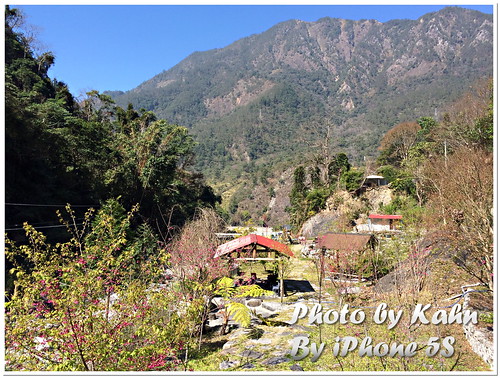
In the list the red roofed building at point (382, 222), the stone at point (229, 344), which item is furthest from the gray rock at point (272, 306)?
the red roofed building at point (382, 222)

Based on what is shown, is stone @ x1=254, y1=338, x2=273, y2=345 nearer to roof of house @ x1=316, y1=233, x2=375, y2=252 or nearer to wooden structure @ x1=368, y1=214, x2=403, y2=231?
roof of house @ x1=316, y1=233, x2=375, y2=252

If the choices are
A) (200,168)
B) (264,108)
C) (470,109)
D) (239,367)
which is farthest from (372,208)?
(264,108)

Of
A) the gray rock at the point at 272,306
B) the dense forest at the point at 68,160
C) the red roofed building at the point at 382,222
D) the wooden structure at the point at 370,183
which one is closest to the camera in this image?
the gray rock at the point at 272,306

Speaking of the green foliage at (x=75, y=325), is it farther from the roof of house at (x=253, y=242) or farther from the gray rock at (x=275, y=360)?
the roof of house at (x=253, y=242)

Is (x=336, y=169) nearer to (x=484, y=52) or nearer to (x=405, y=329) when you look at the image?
(x=405, y=329)

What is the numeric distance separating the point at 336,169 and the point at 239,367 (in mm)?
29444

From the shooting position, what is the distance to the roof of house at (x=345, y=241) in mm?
12959

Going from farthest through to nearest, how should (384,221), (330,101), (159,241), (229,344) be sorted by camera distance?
(330,101) < (384,221) < (159,241) < (229,344)

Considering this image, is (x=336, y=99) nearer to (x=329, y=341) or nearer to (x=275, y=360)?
(x=329, y=341)

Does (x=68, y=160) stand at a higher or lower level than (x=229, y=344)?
higher

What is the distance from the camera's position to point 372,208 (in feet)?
89.6

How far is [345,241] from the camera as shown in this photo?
1346 centimetres

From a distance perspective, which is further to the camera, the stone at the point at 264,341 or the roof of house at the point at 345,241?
the roof of house at the point at 345,241

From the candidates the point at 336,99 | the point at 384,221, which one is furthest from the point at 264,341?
the point at 336,99
